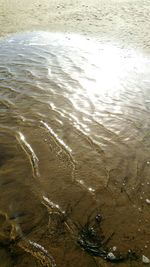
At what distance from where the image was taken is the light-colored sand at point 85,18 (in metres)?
12.3

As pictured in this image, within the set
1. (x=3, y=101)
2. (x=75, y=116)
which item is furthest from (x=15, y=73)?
(x=75, y=116)

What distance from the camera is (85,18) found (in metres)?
14.6

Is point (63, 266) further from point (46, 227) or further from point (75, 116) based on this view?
point (75, 116)

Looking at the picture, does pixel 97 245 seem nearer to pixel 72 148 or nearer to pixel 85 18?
pixel 72 148

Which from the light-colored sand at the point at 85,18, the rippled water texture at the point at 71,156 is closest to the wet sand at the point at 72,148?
the rippled water texture at the point at 71,156

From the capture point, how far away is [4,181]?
436 centimetres

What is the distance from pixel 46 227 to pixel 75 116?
2.96m

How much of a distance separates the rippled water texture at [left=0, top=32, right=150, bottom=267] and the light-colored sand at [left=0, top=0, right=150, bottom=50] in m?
4.11

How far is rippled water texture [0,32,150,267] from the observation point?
3.60 m

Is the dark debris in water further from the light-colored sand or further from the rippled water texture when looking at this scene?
the light-colored sand

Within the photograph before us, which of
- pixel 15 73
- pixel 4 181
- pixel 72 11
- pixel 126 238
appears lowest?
pixel 126 238

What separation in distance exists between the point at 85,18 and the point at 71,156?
1174 cm

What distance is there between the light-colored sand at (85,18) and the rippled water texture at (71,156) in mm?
4110

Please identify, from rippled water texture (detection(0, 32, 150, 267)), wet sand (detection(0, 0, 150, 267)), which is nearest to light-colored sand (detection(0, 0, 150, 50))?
wet sand (detection(0, 0, 150, 267))
